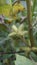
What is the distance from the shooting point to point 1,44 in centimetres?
78

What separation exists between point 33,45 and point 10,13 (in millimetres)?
183

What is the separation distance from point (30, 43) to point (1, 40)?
5.1 inches

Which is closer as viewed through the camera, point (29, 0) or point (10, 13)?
point (29, 0)

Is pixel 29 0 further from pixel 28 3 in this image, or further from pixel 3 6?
pixel 3 6

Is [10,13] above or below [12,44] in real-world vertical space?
above

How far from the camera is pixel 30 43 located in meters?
0.71

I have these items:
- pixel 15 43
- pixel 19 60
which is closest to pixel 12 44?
pixel 15 43

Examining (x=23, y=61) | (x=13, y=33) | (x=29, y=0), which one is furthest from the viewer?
(x=13, y=33)

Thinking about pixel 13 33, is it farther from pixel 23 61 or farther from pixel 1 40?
pixel 23 61

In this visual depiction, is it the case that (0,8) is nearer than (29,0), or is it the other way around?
(29,0)

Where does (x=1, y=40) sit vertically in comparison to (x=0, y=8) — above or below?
below

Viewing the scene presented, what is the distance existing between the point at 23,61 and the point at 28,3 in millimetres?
196

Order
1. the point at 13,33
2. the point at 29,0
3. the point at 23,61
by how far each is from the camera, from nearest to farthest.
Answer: the point at 23,61 → the point at 29,0 → the point at 13,33

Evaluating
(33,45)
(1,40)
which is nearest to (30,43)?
(33,45)
